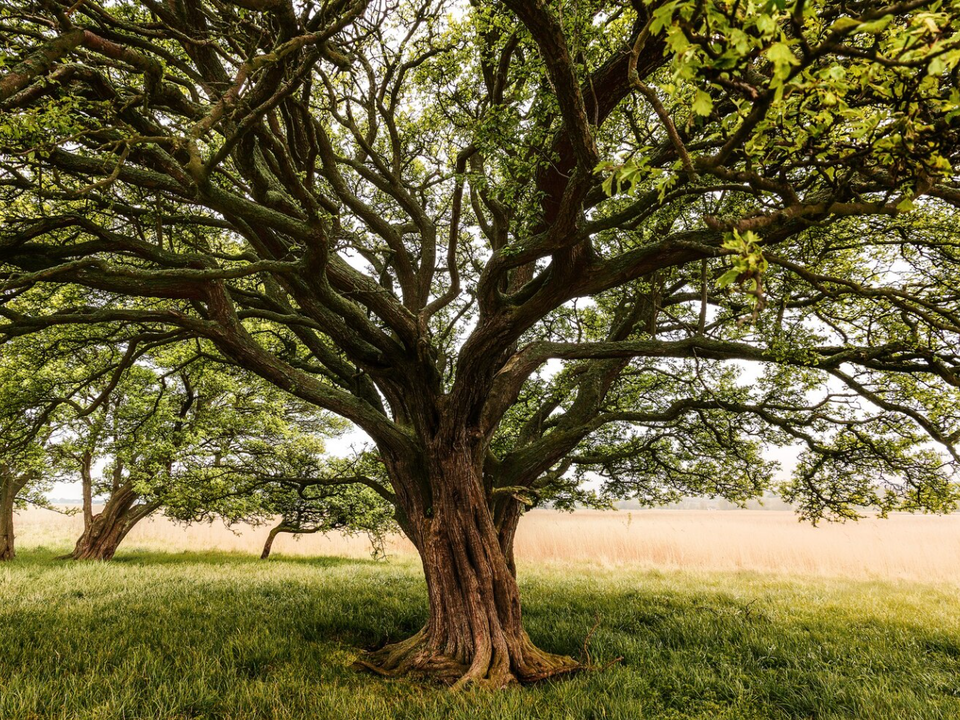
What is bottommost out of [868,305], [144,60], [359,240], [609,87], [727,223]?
[727,223]

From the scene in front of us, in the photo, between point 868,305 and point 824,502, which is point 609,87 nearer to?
point 868,305

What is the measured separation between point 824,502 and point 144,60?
43.6 ft

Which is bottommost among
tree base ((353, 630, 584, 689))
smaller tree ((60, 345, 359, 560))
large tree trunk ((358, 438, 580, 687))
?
tree base ((353, 630, 584, 689))

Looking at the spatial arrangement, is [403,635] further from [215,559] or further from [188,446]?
[215,559]

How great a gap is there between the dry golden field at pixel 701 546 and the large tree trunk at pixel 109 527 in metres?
4.68

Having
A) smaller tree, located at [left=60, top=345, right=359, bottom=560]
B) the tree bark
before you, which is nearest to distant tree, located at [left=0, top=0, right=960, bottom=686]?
smaller tree, located at [left=60, top=345, right=359, bottom=560]

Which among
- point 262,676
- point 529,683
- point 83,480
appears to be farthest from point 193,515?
point 529,683

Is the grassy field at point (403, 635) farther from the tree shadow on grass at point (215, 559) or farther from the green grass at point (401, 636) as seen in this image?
the tree shadow on grass at point (215, 559)

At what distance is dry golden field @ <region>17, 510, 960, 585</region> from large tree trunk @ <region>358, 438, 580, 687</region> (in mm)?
11007

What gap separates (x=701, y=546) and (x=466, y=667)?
20375 mm

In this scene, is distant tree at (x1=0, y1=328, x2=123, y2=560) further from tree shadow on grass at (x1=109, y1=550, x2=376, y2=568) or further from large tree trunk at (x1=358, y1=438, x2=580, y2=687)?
tree shadow on grass at (x1=109, y1=550, x2=376, y2=568)

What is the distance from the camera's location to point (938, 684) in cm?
652

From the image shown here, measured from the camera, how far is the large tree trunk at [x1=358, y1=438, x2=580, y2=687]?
282 inches

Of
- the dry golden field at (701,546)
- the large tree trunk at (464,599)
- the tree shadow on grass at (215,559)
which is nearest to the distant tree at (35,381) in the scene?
the large tree trunk at (464,599)
